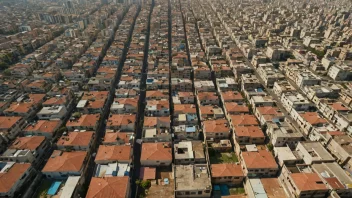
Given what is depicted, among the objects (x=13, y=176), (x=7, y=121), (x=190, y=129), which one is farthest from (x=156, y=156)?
(x=7, y=121)

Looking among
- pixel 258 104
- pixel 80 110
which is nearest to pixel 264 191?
pixel 258 104

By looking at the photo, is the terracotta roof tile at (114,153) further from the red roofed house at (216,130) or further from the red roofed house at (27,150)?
the red roofed house at (216,130)

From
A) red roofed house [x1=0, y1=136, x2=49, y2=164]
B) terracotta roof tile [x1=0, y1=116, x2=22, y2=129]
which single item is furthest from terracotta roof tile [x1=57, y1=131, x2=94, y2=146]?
terracotta roof tile [x1=0, y1=116, x2=22, y2=129]

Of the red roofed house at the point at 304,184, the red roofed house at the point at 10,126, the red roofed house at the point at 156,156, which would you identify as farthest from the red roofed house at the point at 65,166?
the red roofed house at the point at 304,184

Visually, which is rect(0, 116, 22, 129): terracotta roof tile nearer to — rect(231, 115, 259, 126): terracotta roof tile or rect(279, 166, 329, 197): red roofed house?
rect(231, 115, 259, 126): terracotta roof tile

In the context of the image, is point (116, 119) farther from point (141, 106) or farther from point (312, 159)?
point (312, 159)

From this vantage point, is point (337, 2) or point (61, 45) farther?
point (337, 2)
